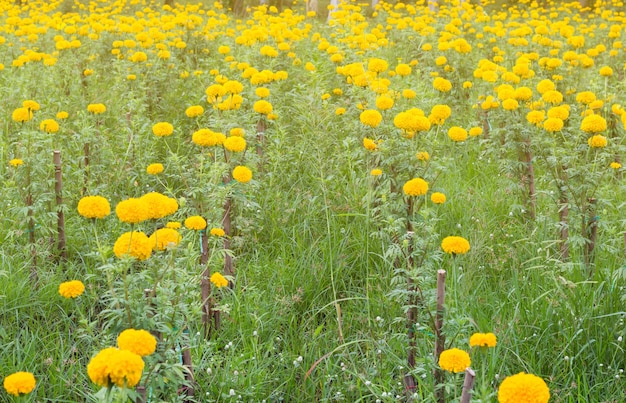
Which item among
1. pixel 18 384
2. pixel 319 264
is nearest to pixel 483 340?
pixel 18 384

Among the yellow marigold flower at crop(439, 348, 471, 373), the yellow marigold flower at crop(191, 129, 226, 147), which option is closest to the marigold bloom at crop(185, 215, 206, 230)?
the yellow marigold flower at crop(191, 129, 226, 147)

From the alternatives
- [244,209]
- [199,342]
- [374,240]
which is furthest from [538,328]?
[244,209]

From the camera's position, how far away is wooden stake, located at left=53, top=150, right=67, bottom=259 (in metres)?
3.78

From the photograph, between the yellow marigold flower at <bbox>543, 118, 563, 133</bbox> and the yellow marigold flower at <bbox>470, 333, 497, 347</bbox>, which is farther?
the yellow marigold flower at <bbox>543, 118, 563, 133</bbox>

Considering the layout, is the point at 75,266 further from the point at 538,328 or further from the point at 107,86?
the point at 107,86

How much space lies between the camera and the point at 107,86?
7508mm

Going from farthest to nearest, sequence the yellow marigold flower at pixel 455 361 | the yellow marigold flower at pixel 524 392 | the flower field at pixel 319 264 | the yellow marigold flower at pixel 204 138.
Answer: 1. the yellow marigold flower at pixel 204 138
2. the flower field at pixel 319 264
3. the yellow marigold flower at pixel 455 361
4. the yellow marigold flower at pixel 524 392

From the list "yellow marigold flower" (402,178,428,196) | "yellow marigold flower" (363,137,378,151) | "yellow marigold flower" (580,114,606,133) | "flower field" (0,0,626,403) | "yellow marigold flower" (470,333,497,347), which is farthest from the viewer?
"yellow marigold flower" (363,137,378,151)

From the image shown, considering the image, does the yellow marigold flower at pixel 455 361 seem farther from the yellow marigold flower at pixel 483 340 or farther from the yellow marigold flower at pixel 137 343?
the yellow marigold flower at pixel 137 343

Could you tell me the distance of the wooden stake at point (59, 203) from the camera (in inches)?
149

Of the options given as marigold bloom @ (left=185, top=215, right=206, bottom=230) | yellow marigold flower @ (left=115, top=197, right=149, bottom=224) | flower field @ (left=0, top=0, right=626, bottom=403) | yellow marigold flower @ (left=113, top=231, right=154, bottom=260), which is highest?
yellow marigold flower @ (left=115, top=197, right=149, bottom=224)

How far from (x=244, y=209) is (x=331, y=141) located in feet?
4.23

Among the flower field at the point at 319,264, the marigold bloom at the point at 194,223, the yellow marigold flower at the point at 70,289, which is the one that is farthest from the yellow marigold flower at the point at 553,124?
the yellow marigold flower at the point at 70,289

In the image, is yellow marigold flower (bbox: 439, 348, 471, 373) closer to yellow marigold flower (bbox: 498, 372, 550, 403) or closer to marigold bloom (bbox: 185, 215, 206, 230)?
yellow marigold flower (bbox: 498, 372, 550, 403)
